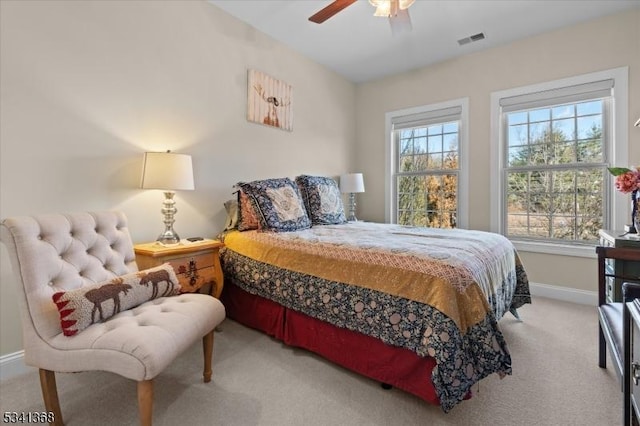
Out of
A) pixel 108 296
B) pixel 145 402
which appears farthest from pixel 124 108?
pixel 145 402

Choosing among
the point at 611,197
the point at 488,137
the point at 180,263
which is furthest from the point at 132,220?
the point at 611,197

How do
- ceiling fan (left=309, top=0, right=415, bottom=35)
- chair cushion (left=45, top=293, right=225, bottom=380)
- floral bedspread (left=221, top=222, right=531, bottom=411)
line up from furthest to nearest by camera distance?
1. ceiling fan (left=309, top=0, right=415, bottom=35)
2. floral bedspread (left=221, top=222, right=531, bottom=411)
3. chair cushion (left=45, top=293, right=225, bottom=380)

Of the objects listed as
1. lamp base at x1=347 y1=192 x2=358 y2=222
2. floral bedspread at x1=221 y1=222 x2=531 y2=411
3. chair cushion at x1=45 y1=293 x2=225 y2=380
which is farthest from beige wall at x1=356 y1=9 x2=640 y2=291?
chair cushion at x1=45 y1=293 x2=225 y2=380

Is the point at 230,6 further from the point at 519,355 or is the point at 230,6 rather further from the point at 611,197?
the point at 611,197

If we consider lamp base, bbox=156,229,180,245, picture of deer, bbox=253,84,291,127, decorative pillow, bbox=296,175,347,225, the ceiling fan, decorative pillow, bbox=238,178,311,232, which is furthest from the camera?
picture of deer, bbox=253,84,291,127

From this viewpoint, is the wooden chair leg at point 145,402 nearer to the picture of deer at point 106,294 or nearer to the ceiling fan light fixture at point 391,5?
the picture of deer at point 106,294

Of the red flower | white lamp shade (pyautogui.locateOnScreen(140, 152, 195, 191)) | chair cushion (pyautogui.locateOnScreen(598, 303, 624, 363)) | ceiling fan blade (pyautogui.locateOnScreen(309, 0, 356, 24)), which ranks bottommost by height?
chair cushion (pyautogui.locateOnScreen(598, 303, 624, 363))

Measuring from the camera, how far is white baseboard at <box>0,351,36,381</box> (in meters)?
1.83

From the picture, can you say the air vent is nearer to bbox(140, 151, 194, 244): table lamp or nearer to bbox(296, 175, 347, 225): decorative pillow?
bbox(296, 175, 347, 225): decorative pillow

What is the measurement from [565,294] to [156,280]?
3787mm

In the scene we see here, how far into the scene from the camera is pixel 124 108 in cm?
233

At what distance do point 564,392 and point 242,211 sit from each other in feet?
8.32

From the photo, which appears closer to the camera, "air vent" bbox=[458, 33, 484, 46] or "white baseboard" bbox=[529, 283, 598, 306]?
"white baseboard" bbox=[529, 283, 598, 306]

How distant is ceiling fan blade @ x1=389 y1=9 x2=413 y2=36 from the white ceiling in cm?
67
